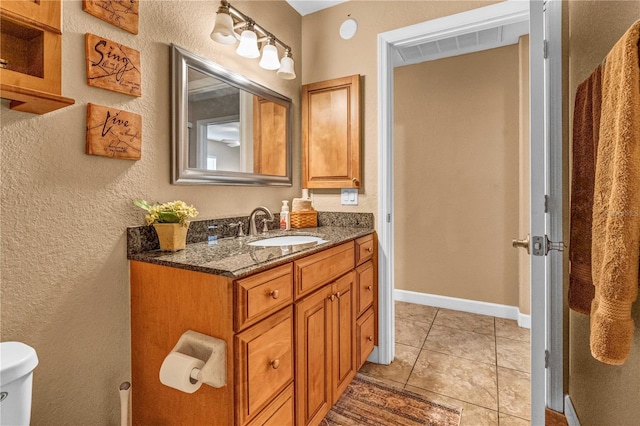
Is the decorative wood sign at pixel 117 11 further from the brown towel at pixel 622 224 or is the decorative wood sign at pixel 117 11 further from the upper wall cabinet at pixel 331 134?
the brown towel at pixel 622 224

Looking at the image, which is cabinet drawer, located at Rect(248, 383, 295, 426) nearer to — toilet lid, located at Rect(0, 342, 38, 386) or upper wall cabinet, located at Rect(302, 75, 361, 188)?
toilet lid, located at Rect(0, 342, 38, 386)

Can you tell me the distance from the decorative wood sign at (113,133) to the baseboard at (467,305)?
253 centimetres

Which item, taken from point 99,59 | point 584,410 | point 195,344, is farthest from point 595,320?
point 99,59

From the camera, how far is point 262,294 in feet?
3.50

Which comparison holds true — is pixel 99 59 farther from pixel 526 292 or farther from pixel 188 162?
pixel 526 292

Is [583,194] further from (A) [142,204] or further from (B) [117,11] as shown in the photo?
(B) [117,11]

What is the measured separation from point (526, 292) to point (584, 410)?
1.39 metres

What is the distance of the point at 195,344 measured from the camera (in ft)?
3.35

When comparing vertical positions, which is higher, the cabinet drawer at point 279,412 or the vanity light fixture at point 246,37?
the vanity light fixture at point 246,37

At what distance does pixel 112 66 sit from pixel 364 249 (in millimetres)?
1508

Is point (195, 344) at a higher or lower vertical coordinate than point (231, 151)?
lower

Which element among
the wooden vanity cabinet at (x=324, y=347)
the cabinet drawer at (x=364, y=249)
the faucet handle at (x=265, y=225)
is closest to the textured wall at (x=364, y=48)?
the cabinet drawer at (x=364, y=249)

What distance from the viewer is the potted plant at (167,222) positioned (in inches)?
49.8

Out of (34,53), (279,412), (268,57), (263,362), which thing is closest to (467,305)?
(279,412)
